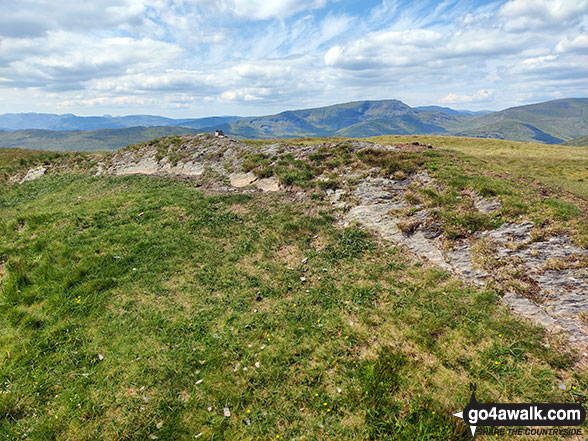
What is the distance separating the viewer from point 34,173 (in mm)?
42438

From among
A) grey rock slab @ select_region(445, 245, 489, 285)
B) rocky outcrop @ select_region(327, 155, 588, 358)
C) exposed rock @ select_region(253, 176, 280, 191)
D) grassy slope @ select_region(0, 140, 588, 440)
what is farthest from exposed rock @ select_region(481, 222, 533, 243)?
exposed rock @ select_region(253, 176, 280, 191)

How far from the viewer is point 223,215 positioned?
19969mm

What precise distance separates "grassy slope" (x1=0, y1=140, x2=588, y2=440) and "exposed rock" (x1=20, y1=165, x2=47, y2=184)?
3367 centimetres

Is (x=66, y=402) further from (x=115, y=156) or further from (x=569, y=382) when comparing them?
(x=115, y=156)

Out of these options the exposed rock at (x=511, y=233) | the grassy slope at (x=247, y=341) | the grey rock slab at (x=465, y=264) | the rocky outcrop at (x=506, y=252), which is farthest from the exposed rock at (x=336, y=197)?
the exposed rock at (x=511, y=233)

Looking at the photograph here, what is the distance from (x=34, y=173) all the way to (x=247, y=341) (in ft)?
171

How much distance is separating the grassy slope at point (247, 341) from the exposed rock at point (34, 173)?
110 feet

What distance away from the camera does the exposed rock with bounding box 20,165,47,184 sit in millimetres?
41172

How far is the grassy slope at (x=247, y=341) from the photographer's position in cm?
736

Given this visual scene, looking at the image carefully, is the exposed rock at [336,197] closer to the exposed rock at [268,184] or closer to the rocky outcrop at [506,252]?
the rocky outcrop at [506,252]

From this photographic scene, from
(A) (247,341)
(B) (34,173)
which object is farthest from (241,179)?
(B) (34,173)

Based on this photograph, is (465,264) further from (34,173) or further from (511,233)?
(34,173)

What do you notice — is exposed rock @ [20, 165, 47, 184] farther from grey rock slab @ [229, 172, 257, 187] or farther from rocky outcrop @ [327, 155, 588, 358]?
rocky outcrop @ [327, 155, 588, 358]

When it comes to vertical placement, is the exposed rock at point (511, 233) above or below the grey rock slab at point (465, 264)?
above
